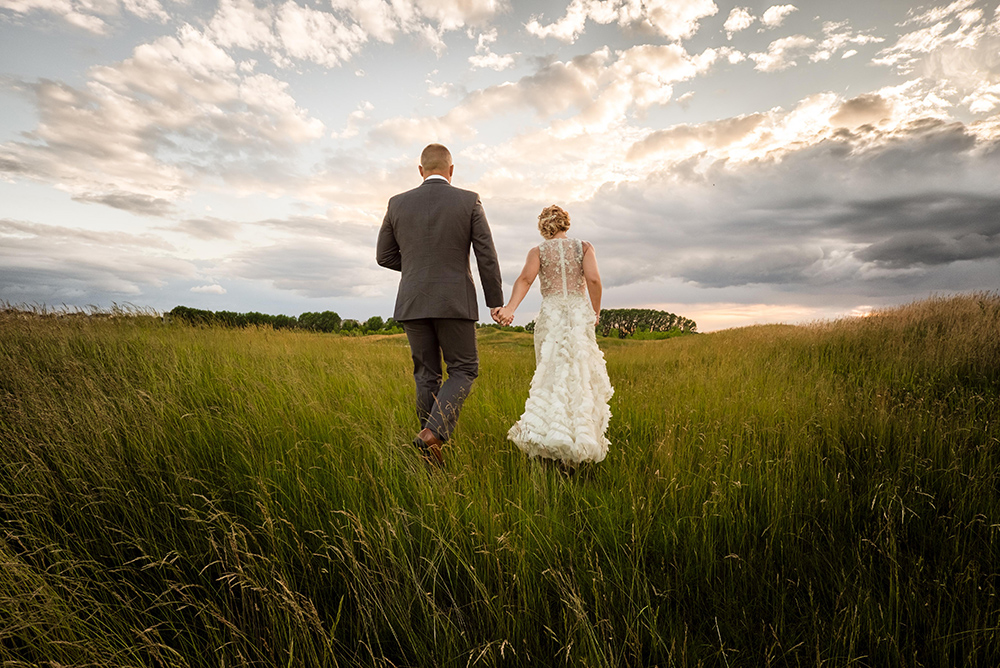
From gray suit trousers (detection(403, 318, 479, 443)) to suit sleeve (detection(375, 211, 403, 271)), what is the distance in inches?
27.3

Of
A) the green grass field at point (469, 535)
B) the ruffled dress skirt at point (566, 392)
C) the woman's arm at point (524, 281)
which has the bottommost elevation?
the green grass field at point (469, 535)

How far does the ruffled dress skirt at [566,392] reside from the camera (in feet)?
13.1

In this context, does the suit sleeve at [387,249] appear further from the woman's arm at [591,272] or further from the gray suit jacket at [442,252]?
the woman's arm at [591,272]

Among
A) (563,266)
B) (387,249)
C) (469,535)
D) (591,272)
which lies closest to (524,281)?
(563,266)

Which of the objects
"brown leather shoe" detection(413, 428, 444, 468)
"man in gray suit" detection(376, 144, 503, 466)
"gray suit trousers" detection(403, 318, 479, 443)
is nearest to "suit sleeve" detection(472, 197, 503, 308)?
"man in gray suit" detection(376, 144, 503, 466)

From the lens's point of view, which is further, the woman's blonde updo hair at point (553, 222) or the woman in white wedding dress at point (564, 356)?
the woman's blonde updo hair at point (553, 222)

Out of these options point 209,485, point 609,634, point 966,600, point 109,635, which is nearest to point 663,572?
point 609,634

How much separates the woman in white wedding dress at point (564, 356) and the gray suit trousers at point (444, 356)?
45 centimetres

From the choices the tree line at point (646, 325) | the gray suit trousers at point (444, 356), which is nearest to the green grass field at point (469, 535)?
the gray suit trousers at point (444, 356)

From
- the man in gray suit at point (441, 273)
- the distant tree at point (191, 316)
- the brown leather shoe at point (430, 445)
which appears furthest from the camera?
the distant tree at point (191, 316)

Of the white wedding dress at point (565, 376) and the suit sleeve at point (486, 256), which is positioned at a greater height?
the suit sleeve at point (486, 256)

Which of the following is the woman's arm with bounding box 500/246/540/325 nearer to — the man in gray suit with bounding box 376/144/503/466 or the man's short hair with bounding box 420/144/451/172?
the man in gray suit with bounding box 376/144/503/466

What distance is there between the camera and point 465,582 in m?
2.34

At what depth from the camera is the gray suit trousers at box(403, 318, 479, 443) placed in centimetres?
439
